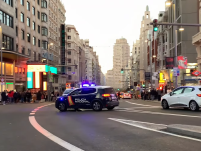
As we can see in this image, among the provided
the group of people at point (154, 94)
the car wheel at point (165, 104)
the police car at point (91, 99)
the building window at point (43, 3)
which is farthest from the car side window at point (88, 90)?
the building window at point (43, 3)

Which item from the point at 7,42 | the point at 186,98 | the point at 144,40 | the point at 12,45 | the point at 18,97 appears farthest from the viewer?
the point at 144,40

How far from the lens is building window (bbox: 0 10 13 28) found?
37.3 m

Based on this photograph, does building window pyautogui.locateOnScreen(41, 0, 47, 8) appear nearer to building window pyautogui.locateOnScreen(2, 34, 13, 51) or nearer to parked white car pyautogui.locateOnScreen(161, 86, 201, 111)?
building window pyautogui.locateOnScreen(2, 34, 13, 51)

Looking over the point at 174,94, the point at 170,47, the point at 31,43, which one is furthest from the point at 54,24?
the point at 174,94

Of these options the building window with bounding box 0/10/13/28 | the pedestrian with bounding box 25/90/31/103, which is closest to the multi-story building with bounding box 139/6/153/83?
the building window with bounding box 0/10/13/28

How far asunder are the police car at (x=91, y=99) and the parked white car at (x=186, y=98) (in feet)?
12.5

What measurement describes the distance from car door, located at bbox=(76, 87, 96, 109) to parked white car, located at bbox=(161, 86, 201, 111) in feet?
17.4

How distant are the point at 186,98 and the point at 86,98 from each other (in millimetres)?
6674

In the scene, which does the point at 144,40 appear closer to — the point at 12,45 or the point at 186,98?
the point at 12,45

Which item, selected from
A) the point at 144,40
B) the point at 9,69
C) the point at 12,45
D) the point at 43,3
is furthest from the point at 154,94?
the point at 144,40

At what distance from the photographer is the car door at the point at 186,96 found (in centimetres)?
1733

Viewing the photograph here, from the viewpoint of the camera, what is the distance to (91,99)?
719 inches

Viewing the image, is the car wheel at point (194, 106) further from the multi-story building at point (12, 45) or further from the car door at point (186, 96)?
the multi-story building at point (12, 45)

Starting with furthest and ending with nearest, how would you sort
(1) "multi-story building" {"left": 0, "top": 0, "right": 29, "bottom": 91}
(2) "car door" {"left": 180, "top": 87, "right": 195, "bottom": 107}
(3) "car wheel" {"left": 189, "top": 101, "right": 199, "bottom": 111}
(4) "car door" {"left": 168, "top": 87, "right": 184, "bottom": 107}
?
1. (1) "multi-story building" {"left": 0, "top": 0, "right": 29, "bottom": 91}
2. (4) "car door" {"left": 168, "top": 87, "right": 184, "bottom": 107}
3. (2) "car door" {"left": 180, "top": 87, "right": 195, "bottom": 107}
4. (3) "car wheel" {"left": 189, "top": 101, "right": 199, "bottom": 111}
